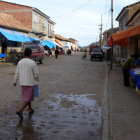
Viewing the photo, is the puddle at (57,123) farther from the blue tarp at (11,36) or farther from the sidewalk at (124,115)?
the blue tarp at (11,36)

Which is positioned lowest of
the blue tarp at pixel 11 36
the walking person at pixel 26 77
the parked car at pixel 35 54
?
the walking person at pixel 26 77

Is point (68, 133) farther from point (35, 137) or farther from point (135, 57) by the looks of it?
point (135, 57)

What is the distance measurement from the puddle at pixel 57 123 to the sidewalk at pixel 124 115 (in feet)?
1.05

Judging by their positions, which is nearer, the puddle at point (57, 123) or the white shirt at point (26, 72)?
the puddle at point (57, 123)

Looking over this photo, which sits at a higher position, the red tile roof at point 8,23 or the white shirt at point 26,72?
the red tile roof at point 8,23

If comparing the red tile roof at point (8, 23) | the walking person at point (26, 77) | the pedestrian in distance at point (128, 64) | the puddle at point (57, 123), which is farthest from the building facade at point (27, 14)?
the walking person at point (26, 77)

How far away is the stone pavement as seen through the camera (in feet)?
15.0

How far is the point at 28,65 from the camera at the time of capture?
575 centimetres

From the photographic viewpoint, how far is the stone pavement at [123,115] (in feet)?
15.0

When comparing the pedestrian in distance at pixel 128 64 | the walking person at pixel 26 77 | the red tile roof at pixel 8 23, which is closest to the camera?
the walking person at pixel 26 77

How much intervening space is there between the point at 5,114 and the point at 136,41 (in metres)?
13.7

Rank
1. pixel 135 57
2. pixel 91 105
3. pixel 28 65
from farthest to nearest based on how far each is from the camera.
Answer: pixel 135 57, pixel 91 105, pixel 28 65

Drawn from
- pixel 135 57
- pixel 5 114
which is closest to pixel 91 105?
pixel 5 114

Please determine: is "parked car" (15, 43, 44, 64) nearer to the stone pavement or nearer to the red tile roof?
the red tile roof
